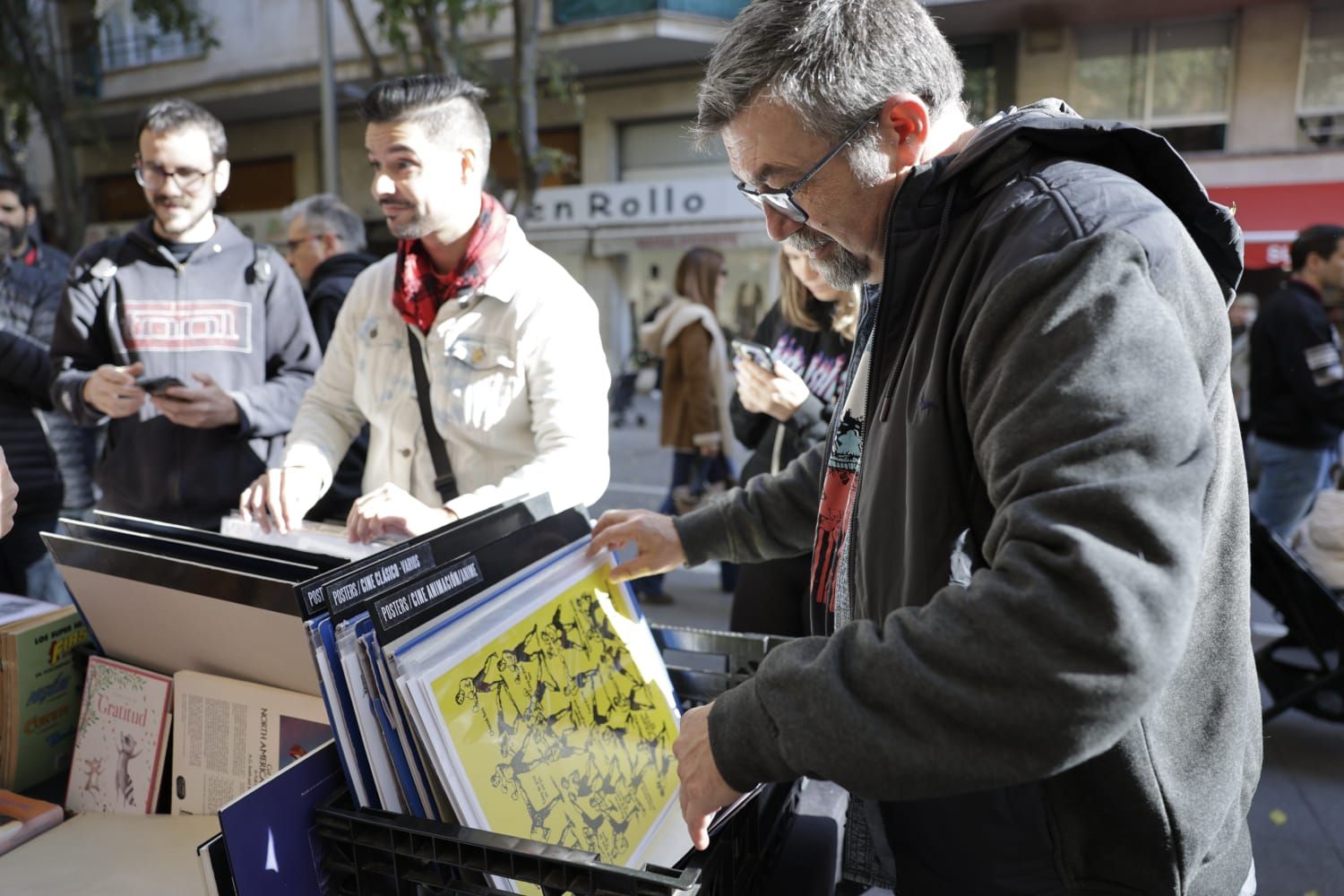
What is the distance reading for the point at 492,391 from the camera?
1.95 meters

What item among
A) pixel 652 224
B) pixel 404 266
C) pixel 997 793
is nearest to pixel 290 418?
pixel 404 266

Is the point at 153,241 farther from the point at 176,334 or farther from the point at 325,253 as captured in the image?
the point at 325,253

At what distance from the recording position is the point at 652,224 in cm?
1452

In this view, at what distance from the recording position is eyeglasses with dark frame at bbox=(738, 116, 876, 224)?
104 centimetres

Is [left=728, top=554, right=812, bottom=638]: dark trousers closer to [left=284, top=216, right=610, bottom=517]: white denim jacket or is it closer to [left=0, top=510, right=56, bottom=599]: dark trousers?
[left=284, top=216, right=610, bottom=517]: white denim jacket

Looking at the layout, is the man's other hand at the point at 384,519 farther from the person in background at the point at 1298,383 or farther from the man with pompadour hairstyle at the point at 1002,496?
the person in background at the point at 1298,383

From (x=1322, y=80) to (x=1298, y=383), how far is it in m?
9.35

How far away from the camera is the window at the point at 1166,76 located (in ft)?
38.6

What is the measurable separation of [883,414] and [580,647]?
0.50 metres

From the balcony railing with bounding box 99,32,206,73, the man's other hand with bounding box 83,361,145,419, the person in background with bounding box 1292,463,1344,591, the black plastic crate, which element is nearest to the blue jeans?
the person in background with bounding box 1292,463,1344,591

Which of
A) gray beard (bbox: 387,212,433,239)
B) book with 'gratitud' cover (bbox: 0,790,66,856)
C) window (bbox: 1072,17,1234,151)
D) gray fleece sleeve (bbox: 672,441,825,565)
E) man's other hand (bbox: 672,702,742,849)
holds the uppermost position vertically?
window (bbox: 1072,17,1234,151)

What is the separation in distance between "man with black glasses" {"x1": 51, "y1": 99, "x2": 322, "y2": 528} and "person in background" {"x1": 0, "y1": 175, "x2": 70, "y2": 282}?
52.8 inches

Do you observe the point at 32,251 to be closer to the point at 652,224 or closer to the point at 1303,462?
the point at 1303,462

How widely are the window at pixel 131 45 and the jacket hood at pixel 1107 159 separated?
19617 millimetres
